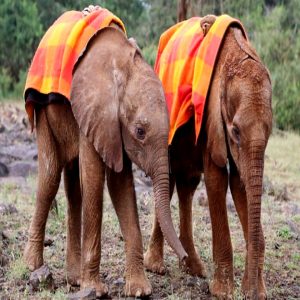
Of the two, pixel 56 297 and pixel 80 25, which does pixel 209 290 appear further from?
pixel 80 25

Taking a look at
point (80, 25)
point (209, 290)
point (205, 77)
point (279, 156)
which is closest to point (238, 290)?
point (209, 290)

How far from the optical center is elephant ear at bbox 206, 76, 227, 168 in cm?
596

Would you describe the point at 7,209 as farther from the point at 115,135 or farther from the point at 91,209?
the point at 115,135

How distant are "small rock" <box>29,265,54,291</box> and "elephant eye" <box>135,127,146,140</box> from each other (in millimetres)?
1411

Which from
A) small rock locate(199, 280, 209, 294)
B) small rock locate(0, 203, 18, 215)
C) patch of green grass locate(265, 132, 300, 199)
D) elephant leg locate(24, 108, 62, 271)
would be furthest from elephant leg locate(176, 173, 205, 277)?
patch of green grass locate(265, 132, 300, 199)

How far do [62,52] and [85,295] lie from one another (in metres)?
1.81

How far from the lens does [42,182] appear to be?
6508mm

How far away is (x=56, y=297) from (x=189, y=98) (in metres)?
1.81

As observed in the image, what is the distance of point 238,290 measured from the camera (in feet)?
20.7

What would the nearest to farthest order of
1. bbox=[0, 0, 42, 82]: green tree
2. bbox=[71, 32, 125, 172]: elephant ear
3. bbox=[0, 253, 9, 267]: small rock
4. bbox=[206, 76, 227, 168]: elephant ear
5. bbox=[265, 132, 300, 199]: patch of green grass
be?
bbox=[71, 32, 125, 172]: elephant ear → bbox=[206, 76, 227, 168]: elephant ear → bbox=[0, 253, 9, 267]: small rock → bbox=[265, 132, 300, 199]: patch of green grass → bbox=[0, 0, 42, 82]: green tree

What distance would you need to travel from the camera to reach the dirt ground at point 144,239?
6.47 meters

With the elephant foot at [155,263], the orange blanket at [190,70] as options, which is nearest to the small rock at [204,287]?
the elephant foot at [155,263]

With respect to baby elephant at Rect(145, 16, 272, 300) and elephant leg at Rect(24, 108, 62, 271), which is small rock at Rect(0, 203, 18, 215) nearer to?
elephant leg at Rect(24, 108, 62, 271)

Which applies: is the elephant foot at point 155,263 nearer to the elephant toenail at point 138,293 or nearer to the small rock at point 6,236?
the elephant toenail at point 138,293
